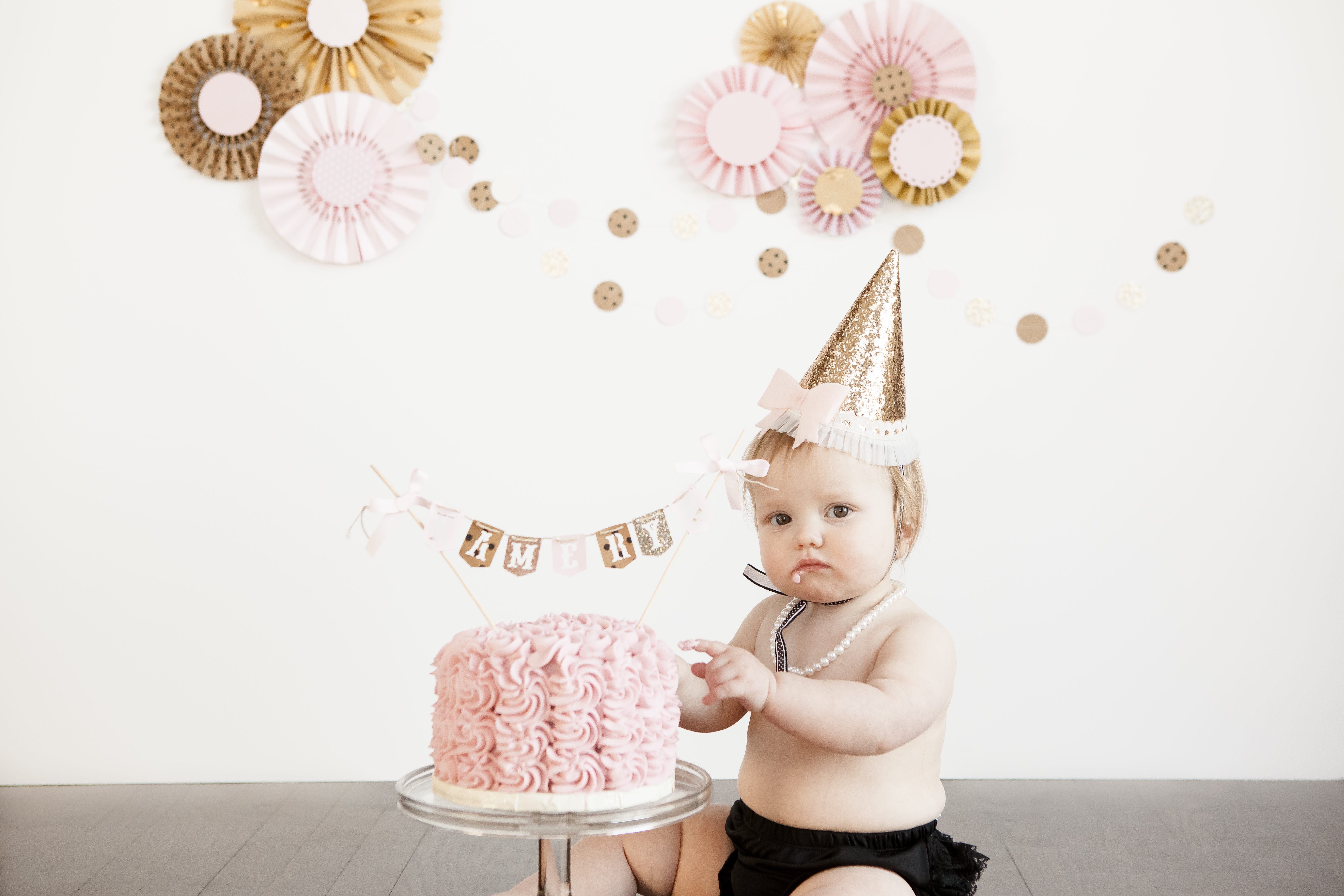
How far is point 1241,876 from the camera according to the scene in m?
1.61

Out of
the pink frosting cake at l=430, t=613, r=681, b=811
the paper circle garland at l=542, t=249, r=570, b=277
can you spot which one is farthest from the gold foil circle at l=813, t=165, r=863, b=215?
the pink frosting cake at l=430, t=613, r=681, b=811

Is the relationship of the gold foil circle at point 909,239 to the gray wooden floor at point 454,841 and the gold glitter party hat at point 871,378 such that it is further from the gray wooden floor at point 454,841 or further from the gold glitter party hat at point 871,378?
the gray wooden floor at point 454,841

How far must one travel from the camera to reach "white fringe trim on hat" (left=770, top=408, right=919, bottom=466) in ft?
3.88

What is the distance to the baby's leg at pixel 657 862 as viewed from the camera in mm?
1202

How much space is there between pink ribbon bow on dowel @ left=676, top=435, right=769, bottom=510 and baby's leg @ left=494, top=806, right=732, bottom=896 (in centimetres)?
42

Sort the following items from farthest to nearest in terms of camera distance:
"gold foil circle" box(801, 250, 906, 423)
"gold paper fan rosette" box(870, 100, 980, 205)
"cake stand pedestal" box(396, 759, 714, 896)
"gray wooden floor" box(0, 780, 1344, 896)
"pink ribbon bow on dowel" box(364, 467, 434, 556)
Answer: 1. "gold paper fan rosette" box(870, 100, 980, 205)
2. "gray wooden floor" box(0, 780, 1344, 896)
3. "gold foil circle" box(801, 250, 906, 423)
4. "pink ribbon bow on dowel" box(364, 467, 434, 556)
5. "cake stand pedestal" box(396, 759, 714, 896)

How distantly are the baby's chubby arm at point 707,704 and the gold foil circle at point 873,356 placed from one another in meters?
0.29

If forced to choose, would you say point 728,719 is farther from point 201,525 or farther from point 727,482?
point 201,525

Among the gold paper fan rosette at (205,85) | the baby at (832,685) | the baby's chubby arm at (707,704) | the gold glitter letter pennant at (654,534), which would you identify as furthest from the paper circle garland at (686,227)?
the gold glitter letter pennant at (654,534)

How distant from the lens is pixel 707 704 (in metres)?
1.16

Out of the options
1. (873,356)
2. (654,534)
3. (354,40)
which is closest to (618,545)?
(654,534)

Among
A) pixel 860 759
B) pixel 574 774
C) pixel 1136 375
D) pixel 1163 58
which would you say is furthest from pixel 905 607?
pixel 1163 58

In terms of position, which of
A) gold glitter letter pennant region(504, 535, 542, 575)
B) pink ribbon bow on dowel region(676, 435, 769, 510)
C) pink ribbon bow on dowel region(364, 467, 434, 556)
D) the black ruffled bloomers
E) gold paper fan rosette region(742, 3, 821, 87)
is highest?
gold paper fan rosette region(742, 3, 821, 87)

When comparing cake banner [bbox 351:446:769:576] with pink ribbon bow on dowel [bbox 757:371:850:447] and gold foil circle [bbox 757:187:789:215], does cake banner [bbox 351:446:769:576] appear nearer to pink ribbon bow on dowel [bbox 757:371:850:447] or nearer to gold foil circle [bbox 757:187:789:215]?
pink ribbon bow on dowel [bbox 757:371:850:447]
